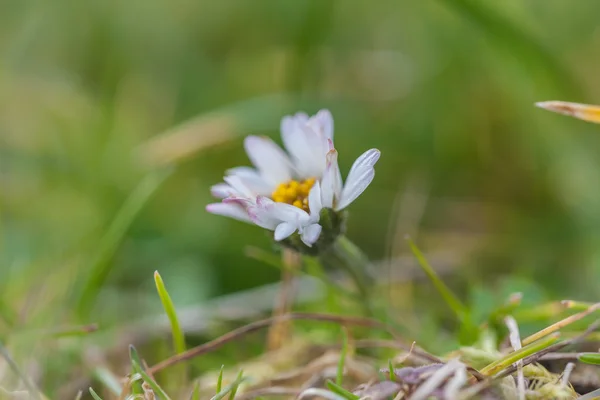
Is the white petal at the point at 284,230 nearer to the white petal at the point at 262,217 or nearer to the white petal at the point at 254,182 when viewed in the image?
the white petal at the point at 262,217

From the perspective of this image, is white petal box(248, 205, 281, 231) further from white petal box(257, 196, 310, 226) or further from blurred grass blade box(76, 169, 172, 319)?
blurred grass blade box(76, 169, 172, 319)

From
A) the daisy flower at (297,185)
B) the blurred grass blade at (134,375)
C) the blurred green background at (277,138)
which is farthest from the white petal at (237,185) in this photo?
the blurred green background at (277,138)

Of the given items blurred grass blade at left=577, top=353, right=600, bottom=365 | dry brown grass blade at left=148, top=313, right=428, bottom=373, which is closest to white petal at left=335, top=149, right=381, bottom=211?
dry brown grass blade at left=148, top=313, right=428, bottom=373

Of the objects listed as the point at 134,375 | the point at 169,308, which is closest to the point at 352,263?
the point at 169,308

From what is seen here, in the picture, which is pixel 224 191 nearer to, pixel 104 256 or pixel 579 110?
pixel 104 256

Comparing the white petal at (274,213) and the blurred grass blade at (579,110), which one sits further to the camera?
the blurred grass blade at (579,110)

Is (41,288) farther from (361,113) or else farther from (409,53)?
A: (409,53)
